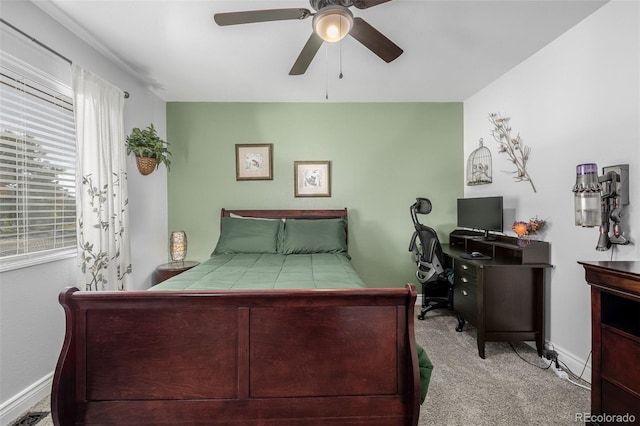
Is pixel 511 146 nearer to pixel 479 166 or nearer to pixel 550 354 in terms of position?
pixel 479 166

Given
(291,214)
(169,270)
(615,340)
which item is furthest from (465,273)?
(169,270)

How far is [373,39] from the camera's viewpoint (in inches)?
71.8

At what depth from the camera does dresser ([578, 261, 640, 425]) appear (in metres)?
1.35

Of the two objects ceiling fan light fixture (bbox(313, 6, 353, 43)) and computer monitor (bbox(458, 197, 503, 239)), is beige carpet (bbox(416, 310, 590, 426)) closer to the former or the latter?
computer monitor (bbox(458, 197, 503, 239))

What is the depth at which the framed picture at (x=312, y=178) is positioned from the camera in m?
3.66

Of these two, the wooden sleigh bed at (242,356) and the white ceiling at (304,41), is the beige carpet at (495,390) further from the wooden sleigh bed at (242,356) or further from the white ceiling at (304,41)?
the white ceiling at (304,41)

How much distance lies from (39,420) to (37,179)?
4.85ft

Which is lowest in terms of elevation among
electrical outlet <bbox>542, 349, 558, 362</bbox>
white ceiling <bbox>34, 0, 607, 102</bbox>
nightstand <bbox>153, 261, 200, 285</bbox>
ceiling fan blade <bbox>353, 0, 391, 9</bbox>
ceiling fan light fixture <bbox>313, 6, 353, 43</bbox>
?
electrical outlet <bbox>542, 349, 558, 362</bbox>

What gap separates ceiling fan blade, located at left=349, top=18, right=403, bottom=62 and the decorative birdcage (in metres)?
1.89

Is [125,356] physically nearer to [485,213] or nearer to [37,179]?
[37,179]

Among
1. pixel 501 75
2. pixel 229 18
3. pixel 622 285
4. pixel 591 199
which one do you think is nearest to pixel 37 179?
pixel 229 18

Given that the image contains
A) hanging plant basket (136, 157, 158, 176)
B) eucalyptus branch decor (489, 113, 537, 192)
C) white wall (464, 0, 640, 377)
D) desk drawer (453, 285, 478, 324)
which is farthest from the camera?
hanging plant basket (136, 157, 158, 176)

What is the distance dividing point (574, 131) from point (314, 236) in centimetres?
233

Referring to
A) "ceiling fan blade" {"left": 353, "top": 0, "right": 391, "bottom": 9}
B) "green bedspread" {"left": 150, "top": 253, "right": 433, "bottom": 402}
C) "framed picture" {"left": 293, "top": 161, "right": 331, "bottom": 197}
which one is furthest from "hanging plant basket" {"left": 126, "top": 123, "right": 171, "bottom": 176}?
"ceiling fan blade" {"left": 353, "top": 0, "right": 391, "bottom": 9}
